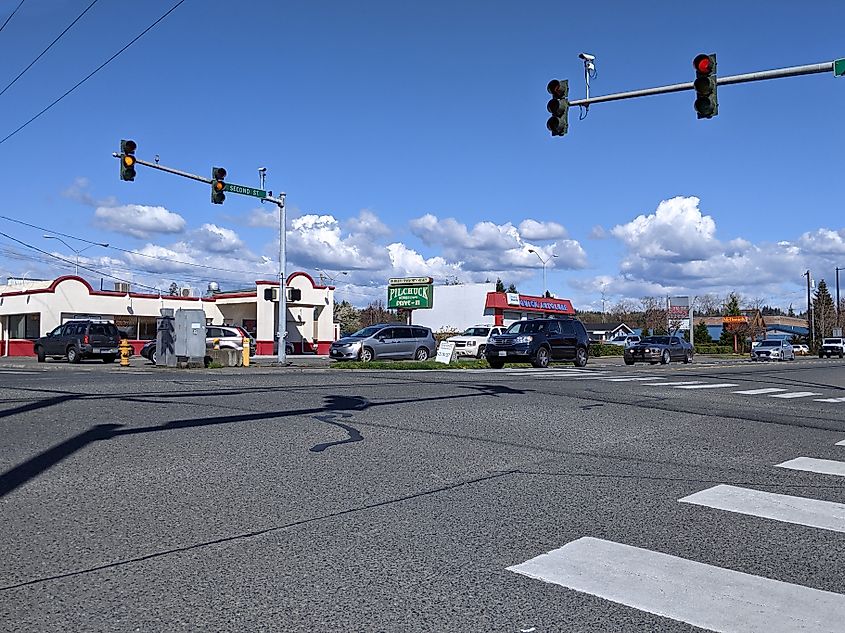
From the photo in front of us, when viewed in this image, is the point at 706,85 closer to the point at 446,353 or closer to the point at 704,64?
the point at 704,64

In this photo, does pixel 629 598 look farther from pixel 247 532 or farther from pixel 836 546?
pixel 247 532

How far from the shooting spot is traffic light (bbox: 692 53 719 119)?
1478cm

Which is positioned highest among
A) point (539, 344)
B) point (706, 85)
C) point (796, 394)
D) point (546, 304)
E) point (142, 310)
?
point (706, 85)

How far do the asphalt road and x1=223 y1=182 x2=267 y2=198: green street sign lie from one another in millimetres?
15660

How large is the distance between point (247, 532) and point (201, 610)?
1.63 meters

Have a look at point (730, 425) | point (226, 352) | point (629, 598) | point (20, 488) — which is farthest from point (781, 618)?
point (226, 352)

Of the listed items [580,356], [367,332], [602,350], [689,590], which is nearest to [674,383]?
[580,356]

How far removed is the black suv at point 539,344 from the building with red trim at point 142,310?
20.1 metres

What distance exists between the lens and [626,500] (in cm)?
727

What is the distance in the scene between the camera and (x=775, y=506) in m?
7.08

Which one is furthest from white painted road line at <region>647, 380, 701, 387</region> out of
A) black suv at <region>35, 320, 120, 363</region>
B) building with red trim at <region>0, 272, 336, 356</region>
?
building with red trim at <region>0, 272, 336, 356</region>

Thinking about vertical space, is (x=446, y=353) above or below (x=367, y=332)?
below

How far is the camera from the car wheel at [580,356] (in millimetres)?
32584

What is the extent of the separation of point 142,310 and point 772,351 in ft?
129
